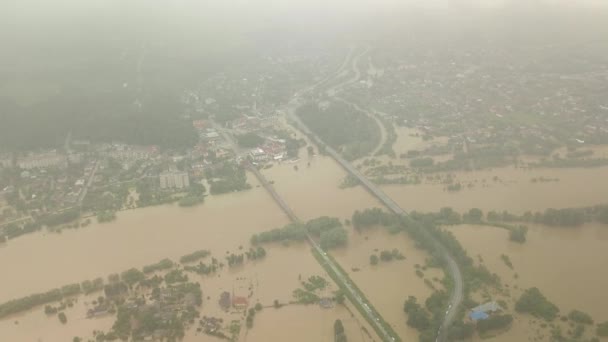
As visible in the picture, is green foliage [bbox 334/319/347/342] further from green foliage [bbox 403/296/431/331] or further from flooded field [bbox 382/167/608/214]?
flooded field [bbox 382/167/608/214]

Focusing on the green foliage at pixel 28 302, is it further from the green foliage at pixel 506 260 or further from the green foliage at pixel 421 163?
the green foliage at pixel 421 163

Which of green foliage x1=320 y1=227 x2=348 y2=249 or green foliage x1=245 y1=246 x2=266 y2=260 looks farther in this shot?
green foliage x1=320 y1=227 x2=348 y2=249

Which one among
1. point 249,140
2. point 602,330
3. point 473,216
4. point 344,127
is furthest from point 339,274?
point 344,127

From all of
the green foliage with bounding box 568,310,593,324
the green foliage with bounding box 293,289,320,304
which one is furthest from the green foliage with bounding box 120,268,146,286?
the green foliage with bounding box 568,310,593,324

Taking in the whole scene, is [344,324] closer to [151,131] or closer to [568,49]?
[151,131]

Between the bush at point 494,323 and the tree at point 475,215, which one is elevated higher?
the tree at point 475,215

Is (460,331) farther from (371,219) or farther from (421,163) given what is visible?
(421,163)

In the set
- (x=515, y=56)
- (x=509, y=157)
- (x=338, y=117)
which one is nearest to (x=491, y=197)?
(x=509, y=157)

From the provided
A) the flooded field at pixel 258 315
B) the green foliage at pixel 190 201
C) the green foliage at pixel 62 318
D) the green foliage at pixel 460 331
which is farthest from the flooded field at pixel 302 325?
the green foliage at pixel 190 201
